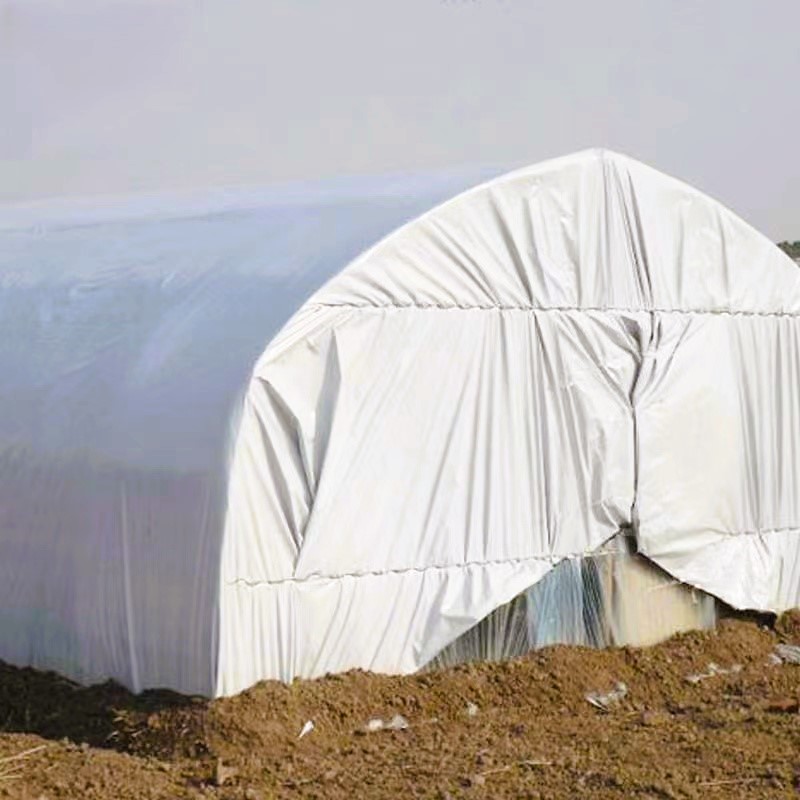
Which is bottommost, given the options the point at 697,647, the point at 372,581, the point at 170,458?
the point at 697,647

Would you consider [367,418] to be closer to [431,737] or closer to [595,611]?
[431,737]

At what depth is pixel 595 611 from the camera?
1010 cm

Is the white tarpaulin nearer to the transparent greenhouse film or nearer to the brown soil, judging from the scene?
the transparent greenhouse film

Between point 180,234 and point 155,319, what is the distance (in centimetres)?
119

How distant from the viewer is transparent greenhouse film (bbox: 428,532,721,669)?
953cm

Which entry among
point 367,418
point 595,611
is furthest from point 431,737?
point 595,611

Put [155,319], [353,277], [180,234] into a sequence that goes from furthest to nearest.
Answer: [180,234], [155,319], [353,277]

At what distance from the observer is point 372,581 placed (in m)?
8.90

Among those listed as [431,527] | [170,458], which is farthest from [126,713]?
[431,527]

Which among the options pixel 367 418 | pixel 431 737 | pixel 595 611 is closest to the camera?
pixel 431 737

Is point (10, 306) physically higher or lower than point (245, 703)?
higher

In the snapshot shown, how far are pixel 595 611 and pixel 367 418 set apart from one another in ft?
7.13

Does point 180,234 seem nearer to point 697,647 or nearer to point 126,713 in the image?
point 126,713

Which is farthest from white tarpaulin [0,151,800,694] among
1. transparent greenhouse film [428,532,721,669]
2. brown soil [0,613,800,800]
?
brown soil [0,613,800,800]
